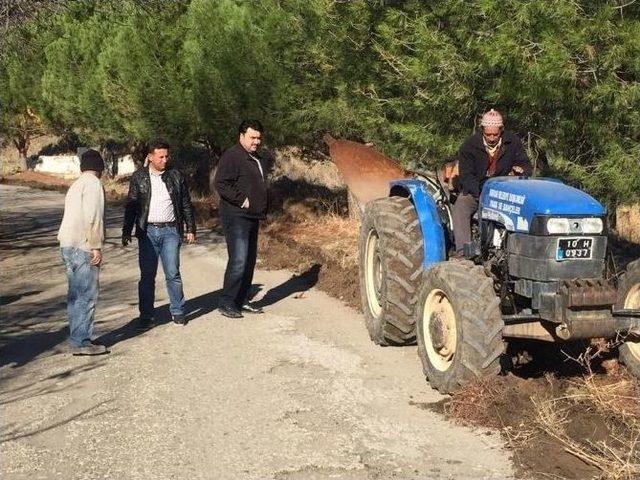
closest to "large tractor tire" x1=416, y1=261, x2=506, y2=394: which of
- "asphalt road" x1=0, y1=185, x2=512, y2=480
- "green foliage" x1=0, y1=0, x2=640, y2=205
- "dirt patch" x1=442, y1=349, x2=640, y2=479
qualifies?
"dirt patch" x1=442, y1=349, x2=640, y2=479

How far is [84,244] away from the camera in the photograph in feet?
22.6

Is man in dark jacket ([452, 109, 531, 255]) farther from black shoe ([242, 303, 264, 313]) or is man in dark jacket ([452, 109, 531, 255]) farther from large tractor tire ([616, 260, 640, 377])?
black shoe ([242, 303, 264, 313])

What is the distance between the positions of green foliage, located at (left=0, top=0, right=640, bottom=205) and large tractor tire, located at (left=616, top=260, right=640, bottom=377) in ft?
6.38

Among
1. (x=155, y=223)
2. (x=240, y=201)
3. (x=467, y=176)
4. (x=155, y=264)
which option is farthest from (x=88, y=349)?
(x=467, y=176)

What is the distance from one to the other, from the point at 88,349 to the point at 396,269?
2679 millimetres

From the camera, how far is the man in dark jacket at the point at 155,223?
807 centimetres

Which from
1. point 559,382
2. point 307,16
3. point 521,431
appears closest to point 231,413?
point 521,431

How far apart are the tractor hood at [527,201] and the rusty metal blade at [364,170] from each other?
3667mm

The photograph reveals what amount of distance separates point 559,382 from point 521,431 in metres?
0.93

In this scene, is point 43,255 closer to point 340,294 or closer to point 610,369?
point 340,294

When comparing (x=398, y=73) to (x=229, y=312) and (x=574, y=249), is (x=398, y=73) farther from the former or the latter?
(x=574, y=249)

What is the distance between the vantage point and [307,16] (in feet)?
41.1

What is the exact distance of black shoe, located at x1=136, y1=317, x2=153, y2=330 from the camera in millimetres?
8023

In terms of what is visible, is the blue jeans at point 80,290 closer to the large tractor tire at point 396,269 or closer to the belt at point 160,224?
the belt at point 160,224
